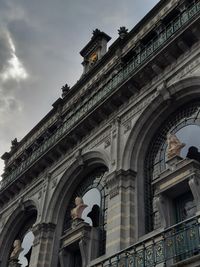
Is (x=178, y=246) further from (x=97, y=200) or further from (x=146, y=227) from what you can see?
(x=97, y=200)

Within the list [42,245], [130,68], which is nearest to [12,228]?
[42,245]

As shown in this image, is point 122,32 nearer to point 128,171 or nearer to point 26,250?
point 128,171

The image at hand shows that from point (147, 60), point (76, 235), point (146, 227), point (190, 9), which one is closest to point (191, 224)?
point (146, 227)

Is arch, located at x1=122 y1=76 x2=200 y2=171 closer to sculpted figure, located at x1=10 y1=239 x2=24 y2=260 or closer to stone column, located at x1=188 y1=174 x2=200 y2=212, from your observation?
stone column, located at x1=188 y1=174 x2=200 y2=212

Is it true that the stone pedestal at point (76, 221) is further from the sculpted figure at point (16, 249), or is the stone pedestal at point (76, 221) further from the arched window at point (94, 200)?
the sculpted figure at point (16, 249)

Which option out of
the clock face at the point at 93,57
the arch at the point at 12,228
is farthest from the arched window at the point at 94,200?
the clock face at the point at 93,57

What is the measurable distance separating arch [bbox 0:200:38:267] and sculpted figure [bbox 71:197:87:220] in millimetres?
4960

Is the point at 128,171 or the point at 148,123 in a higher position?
the point at 148,123

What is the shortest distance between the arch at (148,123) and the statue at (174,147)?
1.62 meters

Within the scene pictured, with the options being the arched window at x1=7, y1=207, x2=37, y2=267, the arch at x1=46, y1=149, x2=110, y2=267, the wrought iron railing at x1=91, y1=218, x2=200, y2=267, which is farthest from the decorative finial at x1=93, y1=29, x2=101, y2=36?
the wrought iron railing at x1=91, y1=218, x2=200, y2=267

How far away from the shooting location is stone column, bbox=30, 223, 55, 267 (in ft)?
55.6

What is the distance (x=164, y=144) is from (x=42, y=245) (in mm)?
6622

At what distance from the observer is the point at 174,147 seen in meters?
13.5

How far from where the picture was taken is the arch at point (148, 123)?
15.0 metres
